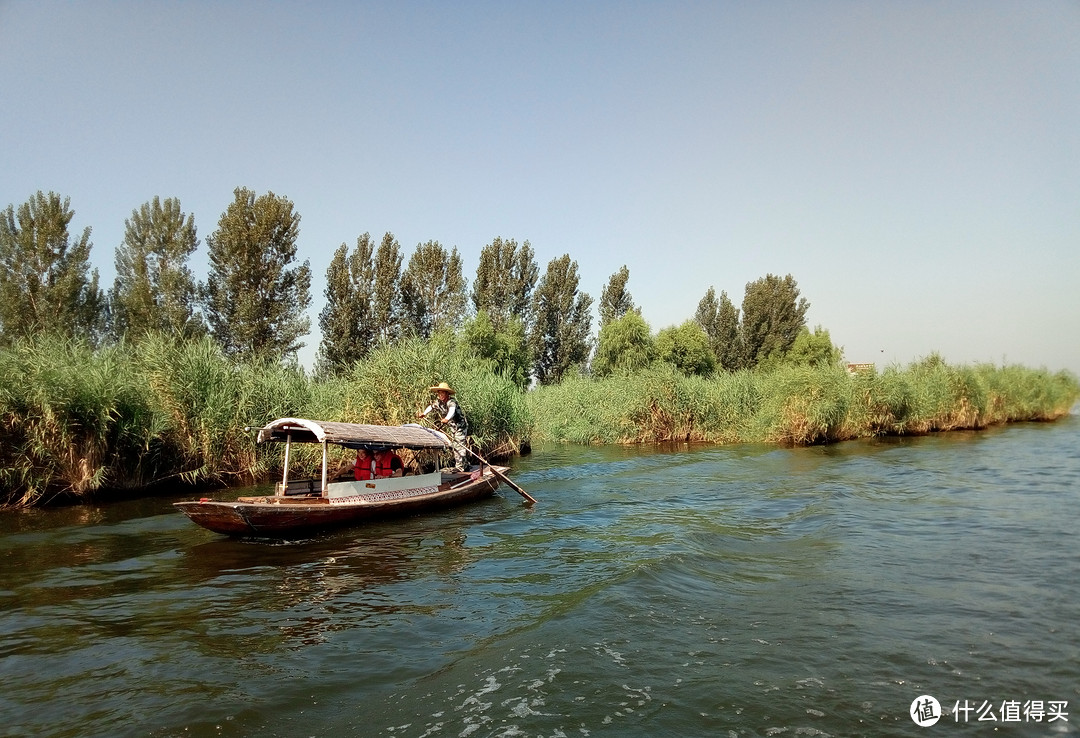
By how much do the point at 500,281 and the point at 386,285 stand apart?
8501 mm

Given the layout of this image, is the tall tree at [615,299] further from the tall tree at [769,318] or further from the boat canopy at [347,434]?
the boat canopy at [347,434]

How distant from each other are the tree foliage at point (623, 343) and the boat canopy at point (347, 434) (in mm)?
31586

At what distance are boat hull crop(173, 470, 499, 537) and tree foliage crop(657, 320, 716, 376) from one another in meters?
36.5

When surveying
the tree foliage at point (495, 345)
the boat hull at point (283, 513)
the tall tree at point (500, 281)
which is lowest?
the boat hull at point (283, 513)

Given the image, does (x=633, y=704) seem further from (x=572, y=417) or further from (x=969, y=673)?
(x=572, y=417)

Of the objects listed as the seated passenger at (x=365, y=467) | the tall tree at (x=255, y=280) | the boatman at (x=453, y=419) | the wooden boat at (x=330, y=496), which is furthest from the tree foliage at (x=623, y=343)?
the seated passenger at (x=365, y=467)

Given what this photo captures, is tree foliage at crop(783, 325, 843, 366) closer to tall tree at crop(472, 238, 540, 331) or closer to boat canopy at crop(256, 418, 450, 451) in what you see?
tall tree at crop(472, 238, 540, 331)

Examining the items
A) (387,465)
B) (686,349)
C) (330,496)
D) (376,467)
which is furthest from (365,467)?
(686,349)

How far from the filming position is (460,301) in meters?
42.4

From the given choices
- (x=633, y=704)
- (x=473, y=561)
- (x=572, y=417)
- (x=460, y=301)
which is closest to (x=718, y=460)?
(x=572, y=417)

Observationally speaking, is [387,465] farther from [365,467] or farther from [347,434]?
[347,434]

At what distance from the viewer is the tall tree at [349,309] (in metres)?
38.5

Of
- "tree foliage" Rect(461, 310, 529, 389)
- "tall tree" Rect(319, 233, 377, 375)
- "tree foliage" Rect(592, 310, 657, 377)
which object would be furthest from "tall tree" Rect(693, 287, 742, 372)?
"tall tree" Rect(319, 233, 377, 375)

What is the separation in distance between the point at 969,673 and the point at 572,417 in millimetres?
25285
